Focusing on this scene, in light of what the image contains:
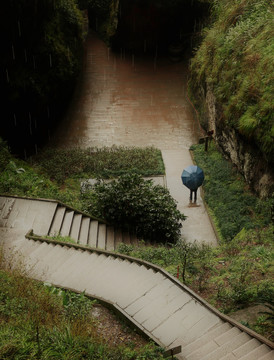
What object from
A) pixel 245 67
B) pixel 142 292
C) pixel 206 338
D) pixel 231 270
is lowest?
pixel 231 270

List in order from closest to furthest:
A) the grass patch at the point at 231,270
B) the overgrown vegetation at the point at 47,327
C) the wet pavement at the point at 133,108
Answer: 1. the overgrown vegetation at the point at 47,327
2. the grass patch at the point at 231,270
3. the wet pavement at the point at 133,108

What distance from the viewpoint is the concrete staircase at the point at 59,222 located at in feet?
36.9

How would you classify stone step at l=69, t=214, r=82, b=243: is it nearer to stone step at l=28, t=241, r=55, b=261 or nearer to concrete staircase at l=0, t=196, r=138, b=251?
concrete staircase at l=0, t=196, r=138, b=251

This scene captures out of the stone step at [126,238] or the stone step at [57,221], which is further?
the stone step at [126,238]

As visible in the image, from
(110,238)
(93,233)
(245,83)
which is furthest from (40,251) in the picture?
(245,83)

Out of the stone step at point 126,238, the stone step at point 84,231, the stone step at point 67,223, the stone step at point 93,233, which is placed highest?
the stone step at point 67,223

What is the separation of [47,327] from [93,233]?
244 inches

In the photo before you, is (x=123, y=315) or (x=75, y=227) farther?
(x=75, y=227)

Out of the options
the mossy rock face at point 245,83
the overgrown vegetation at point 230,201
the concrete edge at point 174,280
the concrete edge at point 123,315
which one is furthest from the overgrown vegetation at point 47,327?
the mossy rock face at point 245,83

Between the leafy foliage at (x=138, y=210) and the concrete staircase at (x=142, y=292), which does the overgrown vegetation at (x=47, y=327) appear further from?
the leafy foliage at (x=138, y=210)

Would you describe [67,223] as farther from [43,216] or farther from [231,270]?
[231,270]

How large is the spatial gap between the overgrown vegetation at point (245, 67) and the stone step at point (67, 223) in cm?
610

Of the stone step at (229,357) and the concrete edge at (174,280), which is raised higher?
the stone step at (229,357)

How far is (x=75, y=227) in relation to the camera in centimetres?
1180
